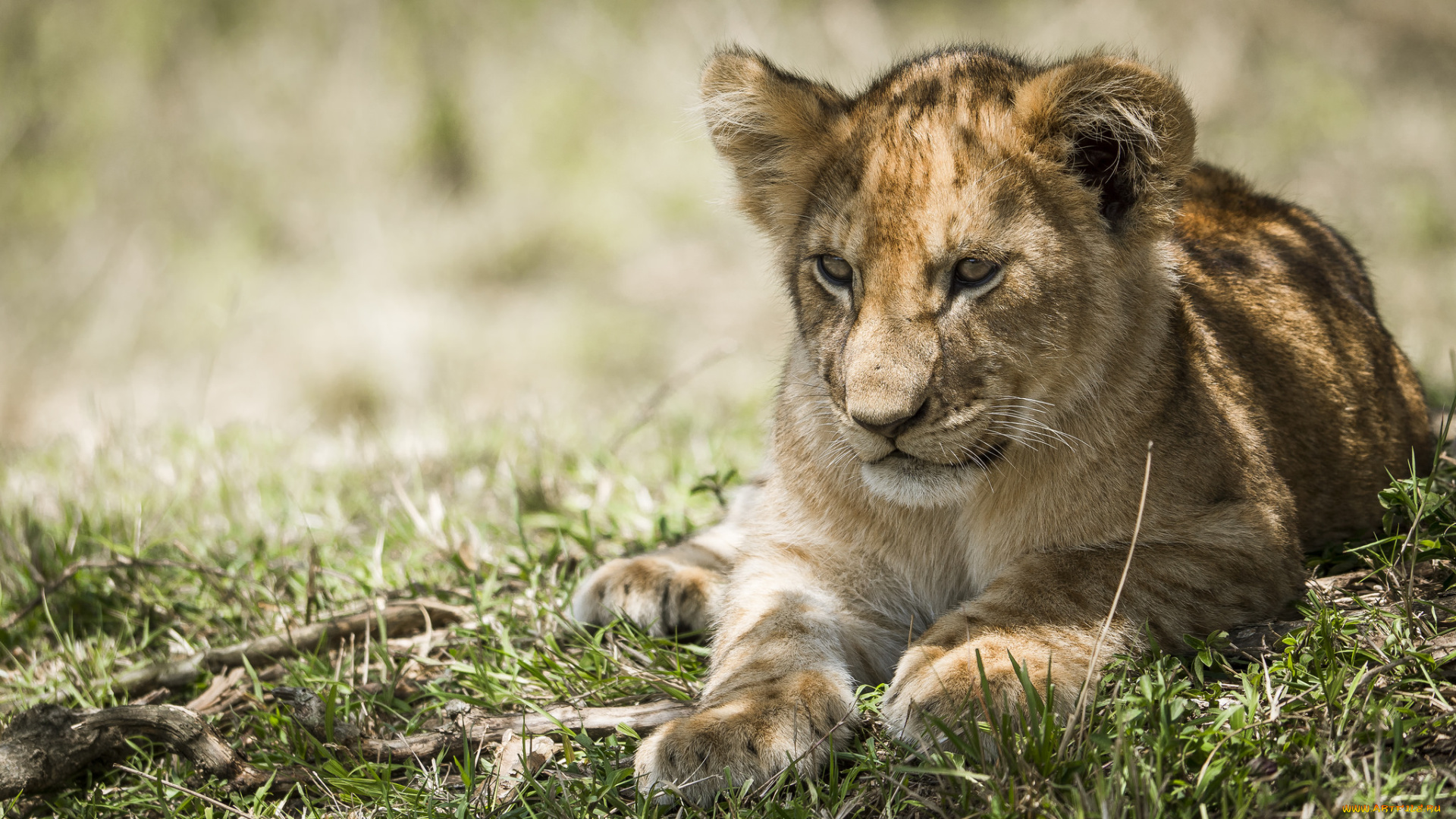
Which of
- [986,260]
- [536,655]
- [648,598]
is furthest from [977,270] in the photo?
[536,655]

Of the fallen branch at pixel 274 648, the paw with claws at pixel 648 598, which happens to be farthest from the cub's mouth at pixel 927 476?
the fallen branch at pixel 274 648

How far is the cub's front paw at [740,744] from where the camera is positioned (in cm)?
232

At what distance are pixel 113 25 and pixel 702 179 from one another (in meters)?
7.62

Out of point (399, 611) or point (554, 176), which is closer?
point (399, 611)

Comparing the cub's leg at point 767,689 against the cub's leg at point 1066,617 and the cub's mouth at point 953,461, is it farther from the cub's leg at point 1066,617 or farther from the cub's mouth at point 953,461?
the cub's mouth at point 953,461

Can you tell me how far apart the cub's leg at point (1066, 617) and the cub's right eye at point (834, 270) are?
84cm

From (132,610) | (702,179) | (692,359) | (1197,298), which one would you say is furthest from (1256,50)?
(132,610)

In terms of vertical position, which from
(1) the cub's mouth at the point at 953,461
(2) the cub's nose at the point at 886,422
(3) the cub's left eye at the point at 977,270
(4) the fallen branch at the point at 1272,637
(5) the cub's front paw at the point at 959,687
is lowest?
(5) the cub's front paw at the point at 959,687

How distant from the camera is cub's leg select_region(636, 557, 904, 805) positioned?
91.9 inches

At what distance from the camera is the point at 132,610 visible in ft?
12.3

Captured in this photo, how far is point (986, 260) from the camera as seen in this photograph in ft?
8.59

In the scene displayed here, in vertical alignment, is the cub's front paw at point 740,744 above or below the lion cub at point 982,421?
below

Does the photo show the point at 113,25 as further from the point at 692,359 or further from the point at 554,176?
the point at 692,359

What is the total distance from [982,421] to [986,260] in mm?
380
